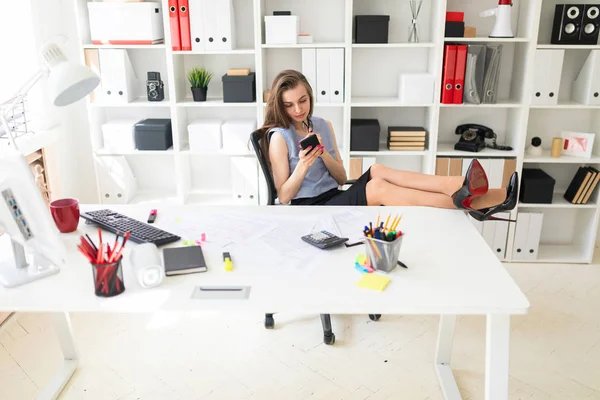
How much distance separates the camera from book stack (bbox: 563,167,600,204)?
3.56m

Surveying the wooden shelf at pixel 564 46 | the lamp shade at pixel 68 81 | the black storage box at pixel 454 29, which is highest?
the black storage box at pixel 454 29

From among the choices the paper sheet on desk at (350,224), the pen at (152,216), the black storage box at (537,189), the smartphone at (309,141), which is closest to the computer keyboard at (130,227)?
the pen at (152,216)

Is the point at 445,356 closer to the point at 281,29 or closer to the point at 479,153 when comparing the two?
the point at 479,153

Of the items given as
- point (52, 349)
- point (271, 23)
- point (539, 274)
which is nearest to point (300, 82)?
point (271, 23)

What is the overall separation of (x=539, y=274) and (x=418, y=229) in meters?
1.86

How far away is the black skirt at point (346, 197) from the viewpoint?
104 inches

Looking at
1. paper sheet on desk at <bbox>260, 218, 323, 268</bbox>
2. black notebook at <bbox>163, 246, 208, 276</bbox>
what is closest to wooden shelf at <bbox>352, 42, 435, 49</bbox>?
paper sheet on desk at <bbox>260, 218, 323, 268</bbox>

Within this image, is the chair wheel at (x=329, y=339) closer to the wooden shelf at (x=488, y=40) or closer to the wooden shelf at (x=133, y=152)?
the wooden shelf at (x=133, y=152)

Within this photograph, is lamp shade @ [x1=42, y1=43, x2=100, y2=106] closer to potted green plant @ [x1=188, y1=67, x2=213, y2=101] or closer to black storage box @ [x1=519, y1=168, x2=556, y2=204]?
potted green plant @ [x1=188, y1=67, x2=213, y2=101]

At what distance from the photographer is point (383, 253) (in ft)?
5.58

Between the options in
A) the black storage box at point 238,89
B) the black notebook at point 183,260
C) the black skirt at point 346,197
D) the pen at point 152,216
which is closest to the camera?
the black notebook at point 183,260

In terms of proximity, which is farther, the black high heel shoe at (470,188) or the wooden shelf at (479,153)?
the wooden shelf at (479,153)

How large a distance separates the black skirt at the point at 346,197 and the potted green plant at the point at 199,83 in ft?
3.95

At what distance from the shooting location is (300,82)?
8.78 ft
